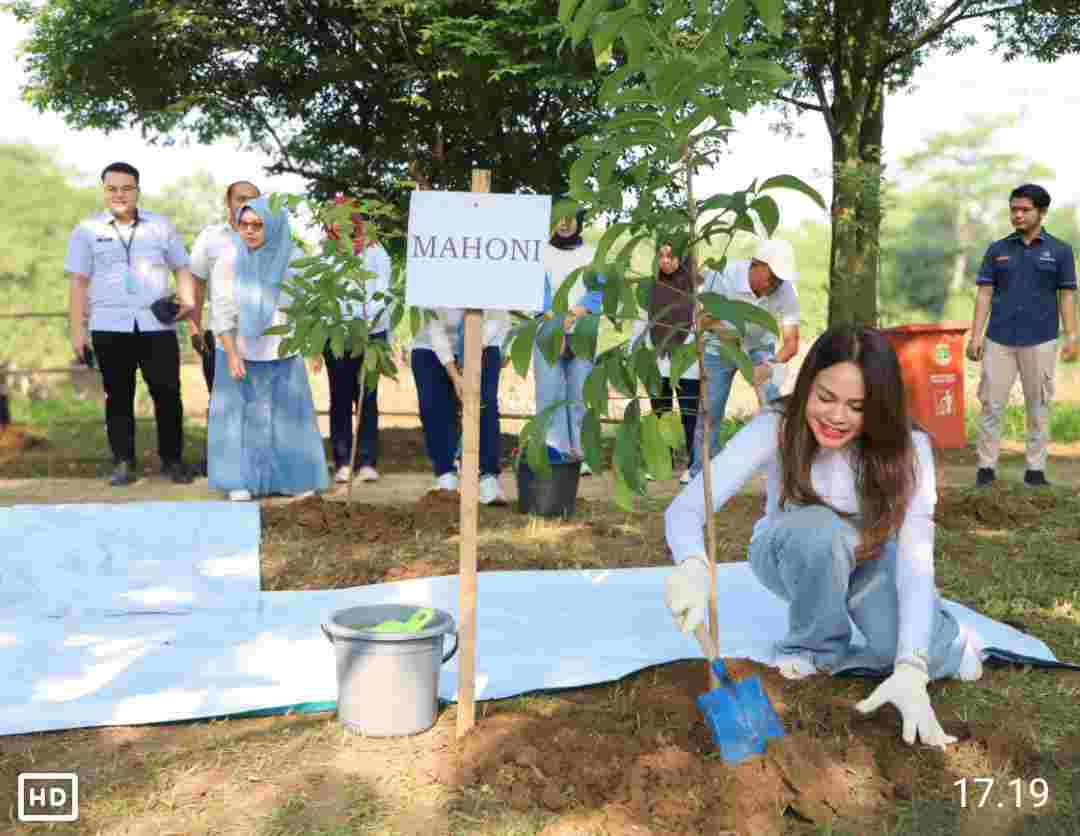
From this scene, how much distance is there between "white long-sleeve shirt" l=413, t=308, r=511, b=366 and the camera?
4.96 metres

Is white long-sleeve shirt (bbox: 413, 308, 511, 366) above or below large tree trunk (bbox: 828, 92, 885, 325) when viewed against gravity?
below

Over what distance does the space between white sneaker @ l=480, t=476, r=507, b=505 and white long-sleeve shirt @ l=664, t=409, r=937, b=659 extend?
8.62 feet

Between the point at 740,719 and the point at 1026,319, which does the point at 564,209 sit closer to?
the point at 740,719

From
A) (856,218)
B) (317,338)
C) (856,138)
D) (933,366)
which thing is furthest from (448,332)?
(856,138)

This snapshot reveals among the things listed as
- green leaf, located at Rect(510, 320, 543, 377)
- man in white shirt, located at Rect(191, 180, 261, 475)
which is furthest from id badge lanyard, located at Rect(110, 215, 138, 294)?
green leaf, located at Rect(510, 320, 543, 377)

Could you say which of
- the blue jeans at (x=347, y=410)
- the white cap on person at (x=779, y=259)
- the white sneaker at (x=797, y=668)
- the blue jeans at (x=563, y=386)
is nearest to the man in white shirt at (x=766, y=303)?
the white cap on person at (x=779, y=259)

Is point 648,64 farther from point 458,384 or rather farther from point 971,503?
point 971,503

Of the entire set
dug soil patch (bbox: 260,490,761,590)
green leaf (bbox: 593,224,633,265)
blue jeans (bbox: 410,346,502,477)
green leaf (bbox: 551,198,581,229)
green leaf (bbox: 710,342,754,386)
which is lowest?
dug soil patch (bbox: 260,490,761,590)

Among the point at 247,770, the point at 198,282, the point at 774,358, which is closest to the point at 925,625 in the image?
the point at 247,770

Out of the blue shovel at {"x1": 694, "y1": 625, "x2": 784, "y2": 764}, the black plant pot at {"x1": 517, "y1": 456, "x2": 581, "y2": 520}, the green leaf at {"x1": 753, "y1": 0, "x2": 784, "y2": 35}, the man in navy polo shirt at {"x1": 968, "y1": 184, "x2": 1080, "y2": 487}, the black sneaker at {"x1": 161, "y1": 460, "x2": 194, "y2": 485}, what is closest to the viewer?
the green leaf at {"x1": 753, "y1": 0, "x2": 784, "y2": 35}

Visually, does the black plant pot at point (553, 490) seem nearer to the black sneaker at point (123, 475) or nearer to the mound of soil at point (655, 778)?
the black sneaker at point (123, 475)

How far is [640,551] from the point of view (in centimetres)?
437

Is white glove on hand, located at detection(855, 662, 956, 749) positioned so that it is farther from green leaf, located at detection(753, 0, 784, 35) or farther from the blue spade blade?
green leaf, located at detection(753, 0, 784, 35)
